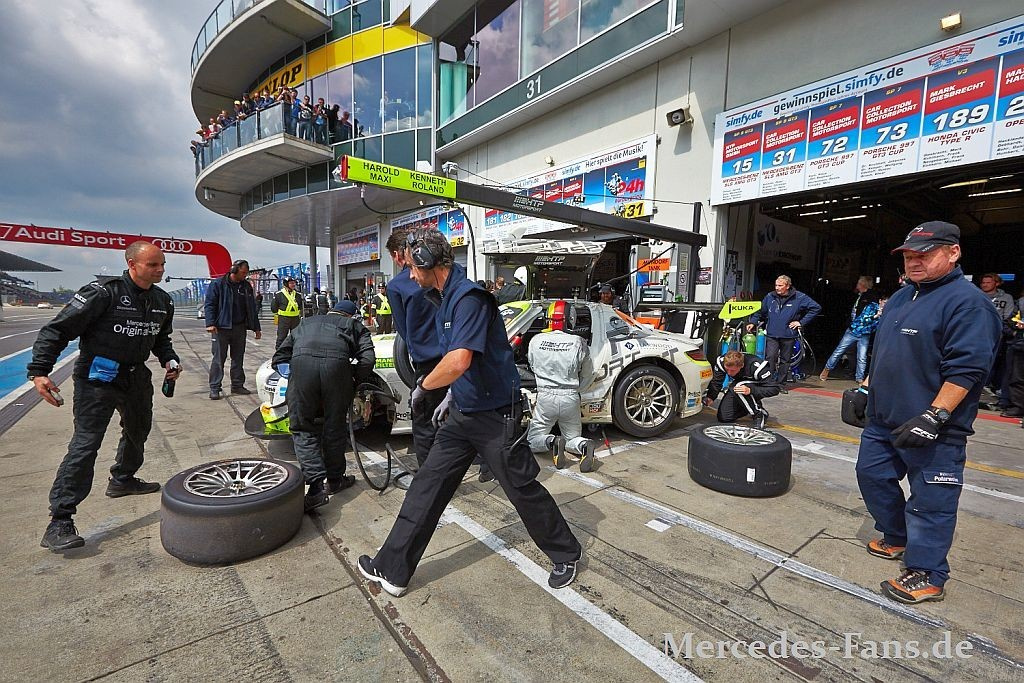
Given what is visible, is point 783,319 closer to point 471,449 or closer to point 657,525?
point 657,525

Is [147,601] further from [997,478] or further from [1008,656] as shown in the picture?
[997,478]

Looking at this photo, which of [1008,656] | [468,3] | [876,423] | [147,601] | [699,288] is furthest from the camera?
[468,3]

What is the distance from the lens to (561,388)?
4121mm

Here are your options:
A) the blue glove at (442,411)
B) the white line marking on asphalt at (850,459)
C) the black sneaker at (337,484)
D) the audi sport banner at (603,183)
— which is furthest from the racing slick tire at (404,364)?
the audi sport banner at (603,183)

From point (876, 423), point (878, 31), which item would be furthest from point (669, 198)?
point (876, 423)

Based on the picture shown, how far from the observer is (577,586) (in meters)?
2.41

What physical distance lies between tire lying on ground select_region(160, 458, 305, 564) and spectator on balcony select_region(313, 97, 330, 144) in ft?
60.2

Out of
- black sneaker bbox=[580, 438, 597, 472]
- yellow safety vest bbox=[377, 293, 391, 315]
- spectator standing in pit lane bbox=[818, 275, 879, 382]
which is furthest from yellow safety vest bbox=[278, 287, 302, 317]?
spectator standing in pit lane bbox=[818, 275, 879, 382]

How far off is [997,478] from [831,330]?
1200 cm

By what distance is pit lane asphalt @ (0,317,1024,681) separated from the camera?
1890 millimetres

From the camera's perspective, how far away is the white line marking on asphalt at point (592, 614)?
187 cm

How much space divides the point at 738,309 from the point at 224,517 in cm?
690

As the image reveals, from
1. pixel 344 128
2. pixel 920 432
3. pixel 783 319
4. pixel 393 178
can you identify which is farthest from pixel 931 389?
pixel 344 128

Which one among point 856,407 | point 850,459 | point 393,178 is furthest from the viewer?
point 393,178
